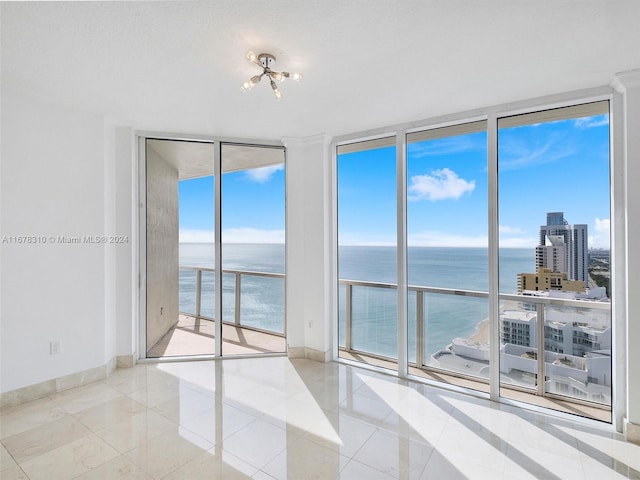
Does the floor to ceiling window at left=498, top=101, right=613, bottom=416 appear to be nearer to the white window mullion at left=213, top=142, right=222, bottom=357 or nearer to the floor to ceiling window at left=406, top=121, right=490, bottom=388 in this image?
the floor to ceiling window at left=406, top=121, right=490, bottom=388

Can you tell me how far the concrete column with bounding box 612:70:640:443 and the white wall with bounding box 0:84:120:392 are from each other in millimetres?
4613

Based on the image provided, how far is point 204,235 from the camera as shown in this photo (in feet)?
13.0

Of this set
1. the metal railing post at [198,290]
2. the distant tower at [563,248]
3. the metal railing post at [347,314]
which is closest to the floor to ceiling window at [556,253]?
the distant tower at [563,248]

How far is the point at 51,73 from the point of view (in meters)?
2.40

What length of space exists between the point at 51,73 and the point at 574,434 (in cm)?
473

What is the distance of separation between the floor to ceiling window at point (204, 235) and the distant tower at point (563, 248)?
2.79 m

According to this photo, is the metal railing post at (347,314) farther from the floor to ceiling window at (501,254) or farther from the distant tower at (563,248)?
the distant tower at (563,248)

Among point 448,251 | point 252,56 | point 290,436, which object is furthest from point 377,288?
point 252,56

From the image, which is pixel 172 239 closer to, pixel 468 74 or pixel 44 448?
pixel 44 448

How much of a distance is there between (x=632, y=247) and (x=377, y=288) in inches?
86.8

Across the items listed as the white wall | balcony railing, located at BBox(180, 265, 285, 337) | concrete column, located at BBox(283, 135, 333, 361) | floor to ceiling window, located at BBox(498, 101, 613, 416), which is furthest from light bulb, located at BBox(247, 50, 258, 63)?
balcony railing, located at BBox(180, 265, 285, 337)

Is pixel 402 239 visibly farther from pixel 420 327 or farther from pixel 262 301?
pixel 262 301

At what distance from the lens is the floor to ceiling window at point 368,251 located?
3.65 m

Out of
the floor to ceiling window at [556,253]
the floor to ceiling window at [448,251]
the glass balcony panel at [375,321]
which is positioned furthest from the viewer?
the glass balcony panel at [375,321]
